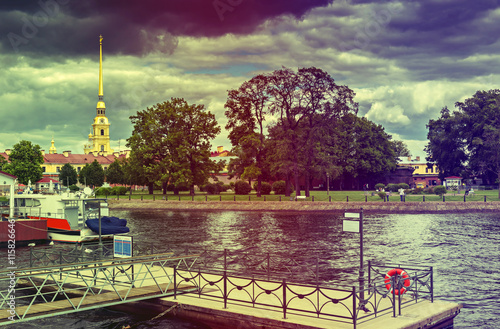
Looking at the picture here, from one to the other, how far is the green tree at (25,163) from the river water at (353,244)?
64.7m

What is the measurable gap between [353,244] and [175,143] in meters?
58.3

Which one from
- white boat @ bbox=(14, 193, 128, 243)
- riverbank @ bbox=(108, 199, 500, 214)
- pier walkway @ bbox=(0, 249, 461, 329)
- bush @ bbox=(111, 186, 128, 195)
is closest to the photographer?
pier walkway @ bbox=(0, 249, 461, 329)

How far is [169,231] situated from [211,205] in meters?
30.0

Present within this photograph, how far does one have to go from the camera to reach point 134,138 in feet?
324

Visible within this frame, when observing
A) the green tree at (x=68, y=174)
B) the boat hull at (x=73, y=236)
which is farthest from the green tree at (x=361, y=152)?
the green tree at (x=68, y=174)

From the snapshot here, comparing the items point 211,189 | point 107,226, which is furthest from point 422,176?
point 107,226

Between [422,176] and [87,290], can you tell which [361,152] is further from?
[87,290]

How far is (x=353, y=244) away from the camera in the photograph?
3975 cm

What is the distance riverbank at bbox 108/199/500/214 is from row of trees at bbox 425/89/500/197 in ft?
72.1

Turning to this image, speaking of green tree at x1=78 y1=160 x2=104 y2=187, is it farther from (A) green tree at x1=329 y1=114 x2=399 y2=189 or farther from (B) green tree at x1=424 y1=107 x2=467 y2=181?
(B) green tree at x1=424 y1=107 x2=467 y2=181

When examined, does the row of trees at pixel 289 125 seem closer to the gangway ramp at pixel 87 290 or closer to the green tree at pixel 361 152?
the green tree at pixel 361 152

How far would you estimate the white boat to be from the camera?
42688mm

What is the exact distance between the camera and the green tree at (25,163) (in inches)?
4633

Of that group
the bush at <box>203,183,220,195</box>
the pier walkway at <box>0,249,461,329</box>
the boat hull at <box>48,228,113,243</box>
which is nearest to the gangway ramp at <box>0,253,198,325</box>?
the pier walkway at <box>0,249,461,329</box>
